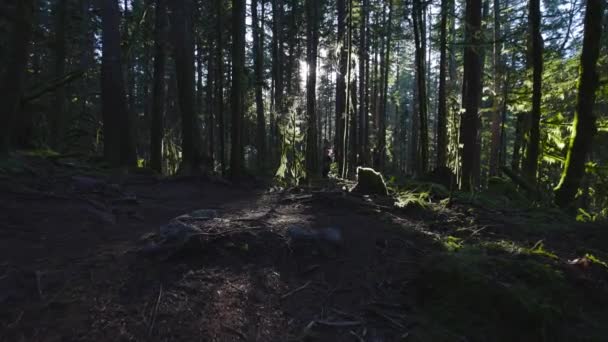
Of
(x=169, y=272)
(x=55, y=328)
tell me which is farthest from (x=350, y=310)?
(x=55, y=328)

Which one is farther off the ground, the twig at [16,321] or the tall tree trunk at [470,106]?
the tall tree trunk at [470,106]

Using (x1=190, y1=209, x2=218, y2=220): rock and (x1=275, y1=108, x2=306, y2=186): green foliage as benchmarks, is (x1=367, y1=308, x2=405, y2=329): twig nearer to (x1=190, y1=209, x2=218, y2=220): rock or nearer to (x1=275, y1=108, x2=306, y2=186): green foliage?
(x1=190, y1=209, x2=218, y2=220): rock

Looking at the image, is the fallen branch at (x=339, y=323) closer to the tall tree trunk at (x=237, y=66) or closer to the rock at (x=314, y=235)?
the rock at (x=314, y=235)

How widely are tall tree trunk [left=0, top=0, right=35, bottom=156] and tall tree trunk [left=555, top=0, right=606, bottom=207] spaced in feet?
33.1

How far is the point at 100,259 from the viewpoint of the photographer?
3.33m

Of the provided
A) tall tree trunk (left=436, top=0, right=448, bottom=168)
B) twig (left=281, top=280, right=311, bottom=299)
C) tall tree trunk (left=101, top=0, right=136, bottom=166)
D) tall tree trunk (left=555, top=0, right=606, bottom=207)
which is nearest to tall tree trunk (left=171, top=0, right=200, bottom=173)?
tall tree trunk (left=101, top=0, right=136, bottom=166)

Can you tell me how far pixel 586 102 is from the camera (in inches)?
260

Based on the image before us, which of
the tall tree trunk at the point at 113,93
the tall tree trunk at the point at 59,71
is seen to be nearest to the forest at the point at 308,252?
the tall tree trunk at the point at 113,93

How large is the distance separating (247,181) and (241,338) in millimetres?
8169

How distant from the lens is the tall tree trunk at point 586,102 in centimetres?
650

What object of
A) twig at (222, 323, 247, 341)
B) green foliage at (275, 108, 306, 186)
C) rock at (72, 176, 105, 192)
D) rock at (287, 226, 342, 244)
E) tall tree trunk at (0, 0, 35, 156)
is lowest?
twig at (222, 323, 247, 341)

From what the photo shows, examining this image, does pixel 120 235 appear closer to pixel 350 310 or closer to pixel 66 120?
pixel 350 310

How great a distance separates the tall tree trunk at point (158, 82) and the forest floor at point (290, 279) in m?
7.85

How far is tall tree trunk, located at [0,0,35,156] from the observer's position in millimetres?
6148
